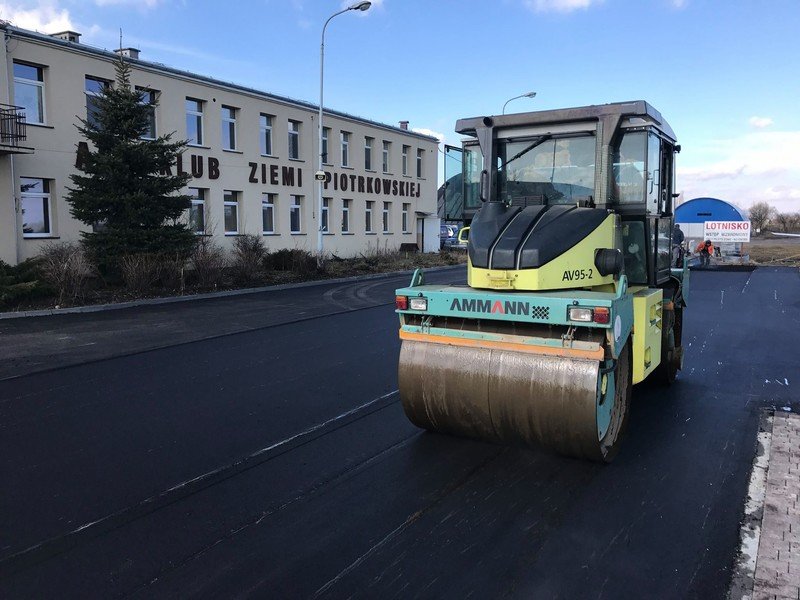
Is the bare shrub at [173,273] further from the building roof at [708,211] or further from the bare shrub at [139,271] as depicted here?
the building roof at [708,211]

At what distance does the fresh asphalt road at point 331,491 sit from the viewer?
356 centimetres

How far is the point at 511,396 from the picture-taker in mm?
4969

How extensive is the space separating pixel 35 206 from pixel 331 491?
18.0 metres

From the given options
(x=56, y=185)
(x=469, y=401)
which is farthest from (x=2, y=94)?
(x=469, y=401)

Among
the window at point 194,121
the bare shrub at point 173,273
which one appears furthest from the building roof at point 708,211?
the bare shrub at point 173,273

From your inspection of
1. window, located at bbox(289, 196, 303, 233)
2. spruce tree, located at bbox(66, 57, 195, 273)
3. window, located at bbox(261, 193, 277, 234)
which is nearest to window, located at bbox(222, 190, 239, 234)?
window, located at bbox(261, 193, 277, 234)

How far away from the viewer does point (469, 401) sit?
17.0ft

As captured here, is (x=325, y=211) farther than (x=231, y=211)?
Yes

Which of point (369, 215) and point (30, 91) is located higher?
point (30, 91)

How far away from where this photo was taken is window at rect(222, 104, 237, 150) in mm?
25703

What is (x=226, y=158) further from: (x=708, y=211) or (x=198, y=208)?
(x=708, y=211)

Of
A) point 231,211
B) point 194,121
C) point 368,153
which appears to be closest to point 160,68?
point 194,121

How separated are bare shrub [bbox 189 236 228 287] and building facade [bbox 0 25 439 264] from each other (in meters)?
4.03

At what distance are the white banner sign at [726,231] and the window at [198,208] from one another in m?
25.4
